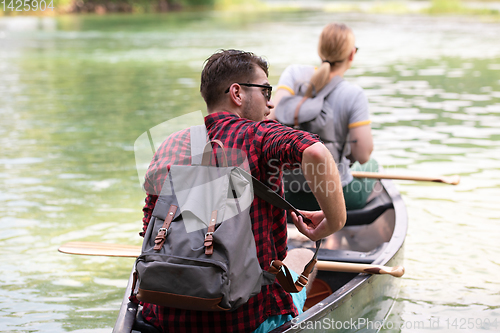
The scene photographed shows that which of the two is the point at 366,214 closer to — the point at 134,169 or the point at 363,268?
the point at 363,268

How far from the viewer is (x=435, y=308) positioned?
3684 millimetres

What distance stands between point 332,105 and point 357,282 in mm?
1300

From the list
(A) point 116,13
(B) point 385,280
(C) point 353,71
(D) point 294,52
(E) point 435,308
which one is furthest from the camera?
(A) point 116,13

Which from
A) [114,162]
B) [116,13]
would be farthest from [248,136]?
[116,13]

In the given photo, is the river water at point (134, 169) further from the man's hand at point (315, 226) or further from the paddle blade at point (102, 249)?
the man's hand at point (315, 226)

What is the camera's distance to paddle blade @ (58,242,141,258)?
346 cm

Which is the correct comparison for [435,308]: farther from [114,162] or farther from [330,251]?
[114,162]

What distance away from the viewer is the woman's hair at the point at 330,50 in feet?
12.1

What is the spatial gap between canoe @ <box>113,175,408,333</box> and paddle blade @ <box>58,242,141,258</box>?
25.4 inches

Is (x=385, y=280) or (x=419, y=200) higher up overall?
(x=385, y=280)

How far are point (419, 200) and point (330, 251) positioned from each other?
8.10 ft

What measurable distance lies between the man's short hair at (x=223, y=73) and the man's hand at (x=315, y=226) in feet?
1.81

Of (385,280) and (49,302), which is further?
(49,302)

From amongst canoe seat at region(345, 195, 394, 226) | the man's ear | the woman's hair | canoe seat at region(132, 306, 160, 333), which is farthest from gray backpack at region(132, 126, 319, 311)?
canoe seat at region(345, 195, 394, 226)
